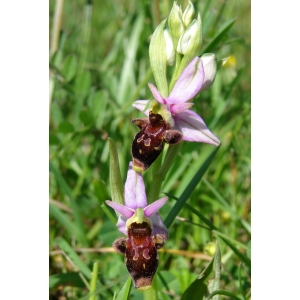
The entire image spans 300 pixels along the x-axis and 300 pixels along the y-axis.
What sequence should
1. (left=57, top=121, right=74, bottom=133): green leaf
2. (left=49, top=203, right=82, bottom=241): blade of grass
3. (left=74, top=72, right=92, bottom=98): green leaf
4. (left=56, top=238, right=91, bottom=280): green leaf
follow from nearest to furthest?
(left=56, top=238, right=91, bottom=280): green leaf → (left=49, top=203, right=82, bottom=241): blade of grass → (left=57, top=121, right=74, bottom=133): green leaf → (left=74, top=72, right=92, bottom=98): green leaf

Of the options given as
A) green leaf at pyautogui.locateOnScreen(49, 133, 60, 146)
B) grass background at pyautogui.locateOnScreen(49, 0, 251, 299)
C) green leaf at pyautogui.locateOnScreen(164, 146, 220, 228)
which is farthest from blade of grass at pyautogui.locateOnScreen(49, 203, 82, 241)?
green leaf at pyautogui.locateOnScreen(164, 146, 220, 228)

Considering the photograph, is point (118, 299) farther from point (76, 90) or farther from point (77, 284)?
point (76, 90)

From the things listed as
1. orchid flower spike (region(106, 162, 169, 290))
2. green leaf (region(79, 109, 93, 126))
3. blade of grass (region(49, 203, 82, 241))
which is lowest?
blade of grass (region(49, 203, 82, 241))

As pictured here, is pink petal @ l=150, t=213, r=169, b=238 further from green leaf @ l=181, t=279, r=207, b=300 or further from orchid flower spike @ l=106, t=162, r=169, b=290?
green leaf @ l=181, t=279, r=207, b=300

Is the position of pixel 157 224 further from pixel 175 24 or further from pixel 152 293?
pixel 175 24

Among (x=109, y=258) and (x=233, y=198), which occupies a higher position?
(x=233, y=198)

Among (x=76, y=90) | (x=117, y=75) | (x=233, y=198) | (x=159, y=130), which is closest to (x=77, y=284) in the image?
(x=159, y=130)

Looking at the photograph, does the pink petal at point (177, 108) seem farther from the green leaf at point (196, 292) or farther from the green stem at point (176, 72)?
the green leaf at point (196, 292)

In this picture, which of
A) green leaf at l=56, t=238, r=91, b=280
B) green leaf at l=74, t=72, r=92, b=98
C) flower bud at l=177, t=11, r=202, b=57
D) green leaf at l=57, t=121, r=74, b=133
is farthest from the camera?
green leaf at l=74, t=72, r=92, b=98

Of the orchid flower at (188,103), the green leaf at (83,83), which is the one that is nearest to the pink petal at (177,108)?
the orchid flower at (188,103)
